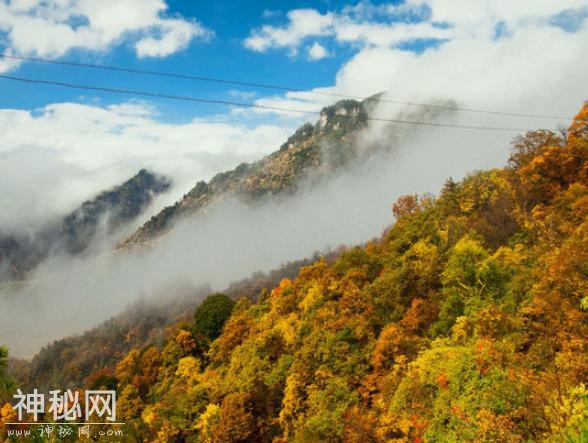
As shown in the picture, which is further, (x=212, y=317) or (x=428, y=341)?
(x=212, y=317)

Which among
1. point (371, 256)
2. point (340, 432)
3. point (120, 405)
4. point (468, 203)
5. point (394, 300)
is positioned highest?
point (468, 203)

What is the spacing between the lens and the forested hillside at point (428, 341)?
19.1 meters

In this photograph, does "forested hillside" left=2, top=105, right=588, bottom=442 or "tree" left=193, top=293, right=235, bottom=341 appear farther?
"tree" left=193, top=293, right=235, bottom=341

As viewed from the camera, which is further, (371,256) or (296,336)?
(371,256)

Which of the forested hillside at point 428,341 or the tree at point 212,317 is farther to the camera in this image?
A: the tree at point 212,317

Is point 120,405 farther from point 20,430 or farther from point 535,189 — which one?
point 535,189

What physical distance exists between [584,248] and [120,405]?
150ft

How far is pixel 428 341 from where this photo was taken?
30.5 m

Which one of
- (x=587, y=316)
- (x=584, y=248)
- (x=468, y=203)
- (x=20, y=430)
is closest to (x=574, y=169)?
(x=468, y=203)

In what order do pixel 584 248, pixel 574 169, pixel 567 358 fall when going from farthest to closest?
pixel 574 169
pixel 584 248
pixel 567 358

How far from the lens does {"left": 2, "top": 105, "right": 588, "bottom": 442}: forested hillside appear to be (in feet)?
62.7

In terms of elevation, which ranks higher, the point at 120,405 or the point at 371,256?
the point at 371,256

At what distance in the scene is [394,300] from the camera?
124 ft

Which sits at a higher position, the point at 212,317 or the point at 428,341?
the point at 428,341
